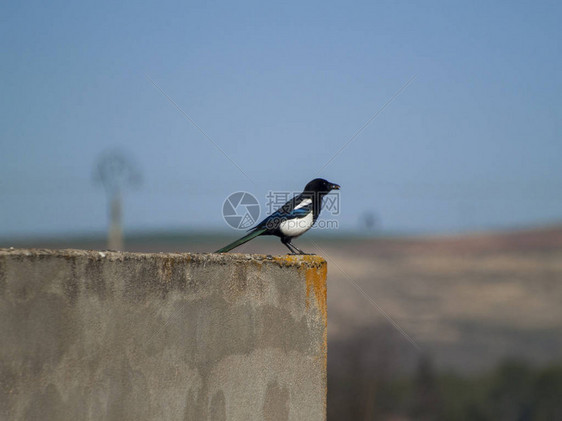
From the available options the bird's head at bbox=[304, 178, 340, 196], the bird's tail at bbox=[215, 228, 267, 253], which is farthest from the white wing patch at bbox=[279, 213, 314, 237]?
the bird's head at bbox=[304, 178, 340, 196]

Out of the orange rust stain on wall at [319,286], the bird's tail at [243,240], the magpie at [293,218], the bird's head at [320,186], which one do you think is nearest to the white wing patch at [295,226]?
the magpie at [293,218]

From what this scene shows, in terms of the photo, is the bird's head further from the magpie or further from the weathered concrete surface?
the weathered concrete surface

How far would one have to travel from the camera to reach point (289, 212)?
6027 mm

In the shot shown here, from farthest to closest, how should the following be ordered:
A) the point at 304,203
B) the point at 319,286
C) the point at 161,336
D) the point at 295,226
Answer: the point at 304,203, the point at 295,226, the point at 319,286, the point at 161,336

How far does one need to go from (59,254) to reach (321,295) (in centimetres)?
176

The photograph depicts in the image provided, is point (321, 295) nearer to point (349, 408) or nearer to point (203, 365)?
point (203, 365)

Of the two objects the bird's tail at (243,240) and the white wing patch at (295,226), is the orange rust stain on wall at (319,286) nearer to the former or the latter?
the bird's tail at (243,240)

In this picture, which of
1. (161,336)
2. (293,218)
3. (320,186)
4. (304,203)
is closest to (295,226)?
(293,218)

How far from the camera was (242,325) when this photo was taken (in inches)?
144

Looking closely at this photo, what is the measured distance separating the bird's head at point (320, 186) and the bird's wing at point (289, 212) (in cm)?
24

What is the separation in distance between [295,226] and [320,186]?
32.1 inches

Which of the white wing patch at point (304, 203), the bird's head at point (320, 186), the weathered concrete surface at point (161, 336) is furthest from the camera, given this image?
the bird's head at point (320, 186)

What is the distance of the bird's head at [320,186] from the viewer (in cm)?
666

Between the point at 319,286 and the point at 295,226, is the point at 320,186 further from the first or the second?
the point at 319,286
